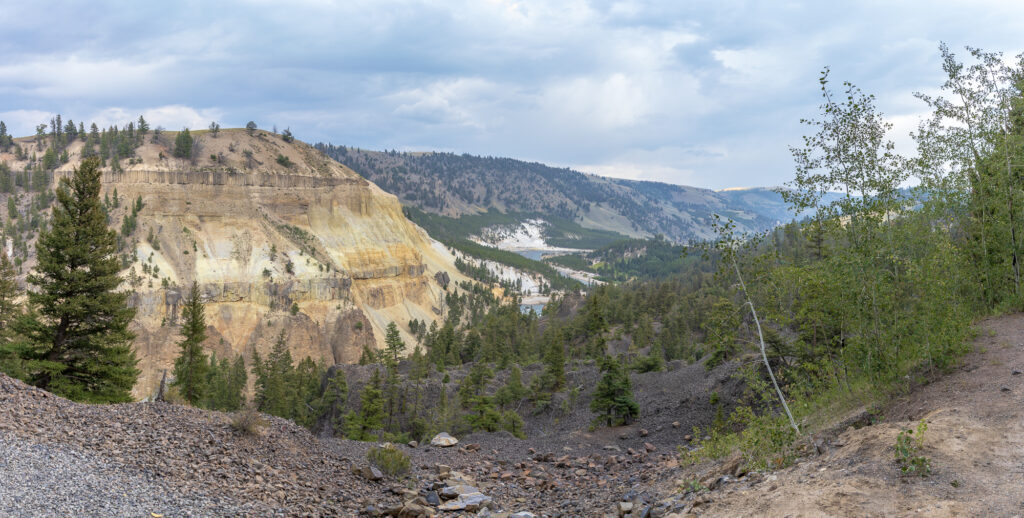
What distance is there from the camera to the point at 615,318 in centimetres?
7906

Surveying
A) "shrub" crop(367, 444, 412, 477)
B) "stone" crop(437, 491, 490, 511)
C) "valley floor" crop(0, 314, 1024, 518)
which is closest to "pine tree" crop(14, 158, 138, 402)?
"valley floor" crop(0, 314, 1024, 518)

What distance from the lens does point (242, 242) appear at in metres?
80.1

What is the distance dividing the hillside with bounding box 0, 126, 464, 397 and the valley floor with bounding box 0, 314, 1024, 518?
59.7 m

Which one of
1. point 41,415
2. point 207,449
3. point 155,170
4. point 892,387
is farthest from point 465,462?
point 155,170

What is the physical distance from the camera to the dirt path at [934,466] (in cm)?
749

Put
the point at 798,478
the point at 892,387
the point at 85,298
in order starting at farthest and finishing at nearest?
the point at 85,298
the point at 892,387
the point at 798,478

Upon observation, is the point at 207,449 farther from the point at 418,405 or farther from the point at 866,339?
the point at 418,405

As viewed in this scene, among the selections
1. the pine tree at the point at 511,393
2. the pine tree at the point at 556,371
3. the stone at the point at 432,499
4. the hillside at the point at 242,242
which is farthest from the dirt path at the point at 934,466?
the hillside at the point at 242,242

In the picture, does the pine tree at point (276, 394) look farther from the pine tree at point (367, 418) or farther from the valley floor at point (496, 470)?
the valley floor at point (496, 470)

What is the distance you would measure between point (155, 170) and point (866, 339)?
91056 millimetres

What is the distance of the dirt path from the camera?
24.6 ft

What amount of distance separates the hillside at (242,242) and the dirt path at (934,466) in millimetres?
71901

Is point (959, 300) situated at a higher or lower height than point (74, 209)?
lower

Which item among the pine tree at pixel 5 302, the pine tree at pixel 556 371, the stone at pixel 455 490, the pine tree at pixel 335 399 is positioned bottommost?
the pine tree at pixel 335 399
